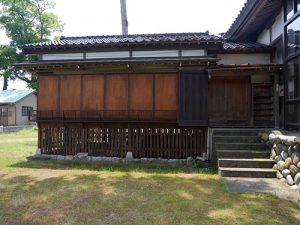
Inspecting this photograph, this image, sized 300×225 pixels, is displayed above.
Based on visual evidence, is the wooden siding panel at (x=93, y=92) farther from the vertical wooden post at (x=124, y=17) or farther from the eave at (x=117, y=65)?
the vertical wooden post at (x=124, y=17)

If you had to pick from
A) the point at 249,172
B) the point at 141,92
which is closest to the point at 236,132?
the point at 249,172

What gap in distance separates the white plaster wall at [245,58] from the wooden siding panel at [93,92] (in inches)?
200

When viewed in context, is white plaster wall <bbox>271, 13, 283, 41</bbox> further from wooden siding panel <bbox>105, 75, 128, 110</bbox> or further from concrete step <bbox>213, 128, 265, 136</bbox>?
wooden siding panel <bbox>105, 75, 128, 110</bbox>

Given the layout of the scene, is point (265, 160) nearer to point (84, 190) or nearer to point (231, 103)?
point (231, 103)

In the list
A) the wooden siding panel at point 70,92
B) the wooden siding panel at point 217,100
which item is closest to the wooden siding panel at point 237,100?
the wooden siding panel at point 217,100

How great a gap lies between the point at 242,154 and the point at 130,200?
403 centimetres

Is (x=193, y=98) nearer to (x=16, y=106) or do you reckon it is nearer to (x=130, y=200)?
(x=130, y=200)

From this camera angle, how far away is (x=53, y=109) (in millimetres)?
11047

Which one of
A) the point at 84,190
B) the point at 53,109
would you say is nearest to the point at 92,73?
the point at 53,109

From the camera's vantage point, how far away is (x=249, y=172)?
735 cm

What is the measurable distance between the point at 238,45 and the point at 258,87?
6.92 ft

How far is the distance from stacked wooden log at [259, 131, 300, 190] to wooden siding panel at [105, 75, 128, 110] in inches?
204

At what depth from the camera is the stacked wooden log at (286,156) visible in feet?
20.6

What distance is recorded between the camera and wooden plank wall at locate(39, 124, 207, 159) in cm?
1039
